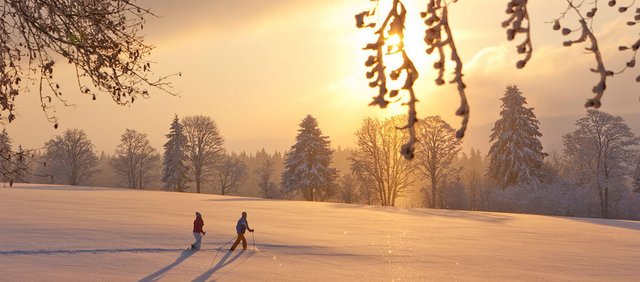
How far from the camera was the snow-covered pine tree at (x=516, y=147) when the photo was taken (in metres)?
48.4

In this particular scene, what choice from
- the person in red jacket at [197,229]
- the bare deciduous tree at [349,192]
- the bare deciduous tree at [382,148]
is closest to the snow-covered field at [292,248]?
the person in red jacket at [197,229]

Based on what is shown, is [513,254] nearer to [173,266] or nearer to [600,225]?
[173,266]

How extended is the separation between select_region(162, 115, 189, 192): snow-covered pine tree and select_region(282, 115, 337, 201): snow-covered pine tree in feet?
43.8

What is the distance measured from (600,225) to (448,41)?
35.8 m

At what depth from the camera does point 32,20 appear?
6352 millimetres

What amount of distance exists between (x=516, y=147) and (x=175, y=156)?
113ft

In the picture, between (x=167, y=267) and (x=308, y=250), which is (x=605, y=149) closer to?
(x=308, y=250)

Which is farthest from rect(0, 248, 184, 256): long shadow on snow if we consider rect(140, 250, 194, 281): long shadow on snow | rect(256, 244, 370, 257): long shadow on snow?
rect(256, 244, 370, 257): long shadow on snow

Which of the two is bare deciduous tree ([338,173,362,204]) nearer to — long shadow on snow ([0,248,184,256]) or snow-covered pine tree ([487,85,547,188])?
snow-covered pine tree ([487,85,547,188])

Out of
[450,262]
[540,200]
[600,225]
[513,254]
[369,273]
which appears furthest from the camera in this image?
[540,200]

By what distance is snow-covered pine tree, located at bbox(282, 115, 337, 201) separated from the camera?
2130 inches

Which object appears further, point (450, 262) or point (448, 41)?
point (450, 262)

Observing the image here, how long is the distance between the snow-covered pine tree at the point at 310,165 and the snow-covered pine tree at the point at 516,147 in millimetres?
14698

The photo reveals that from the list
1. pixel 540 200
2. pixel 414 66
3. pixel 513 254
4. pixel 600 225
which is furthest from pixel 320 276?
pixel 540 200
